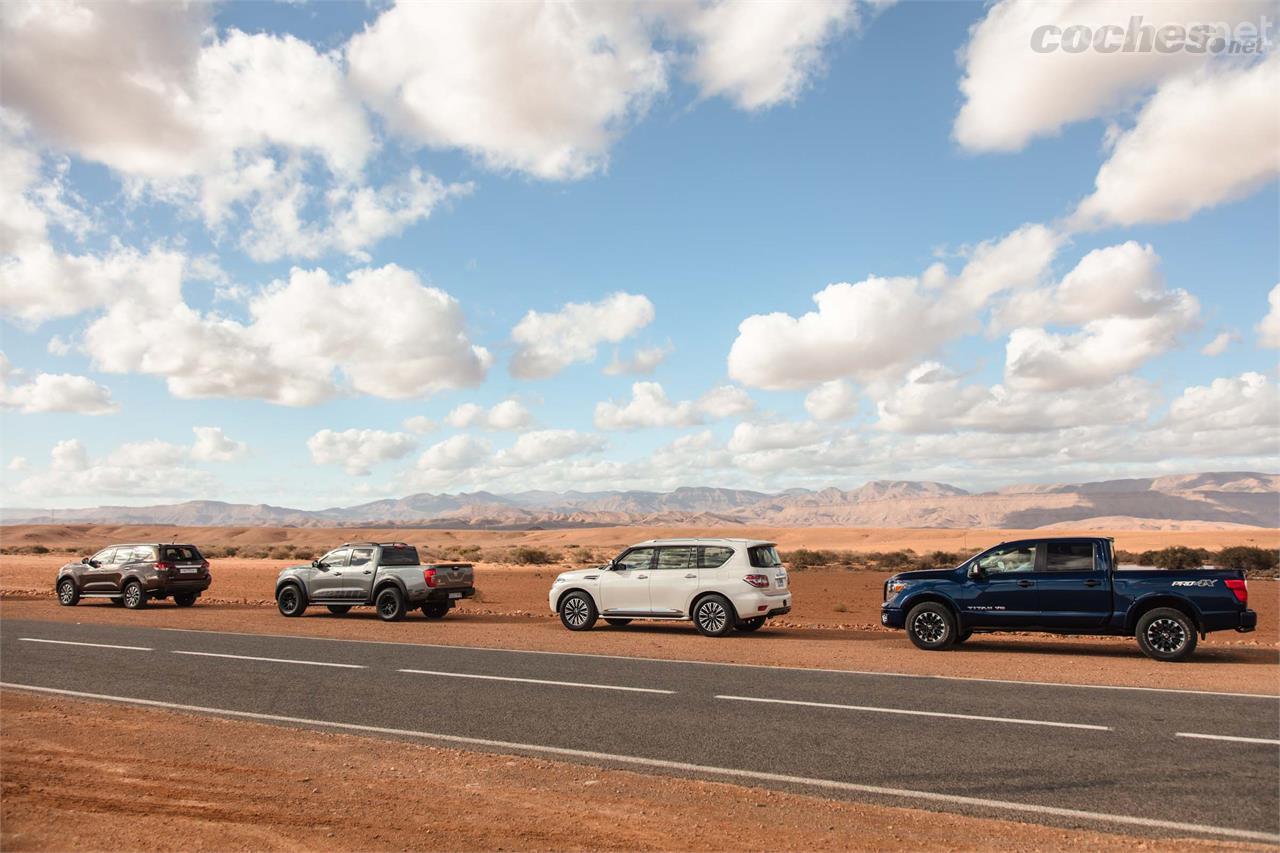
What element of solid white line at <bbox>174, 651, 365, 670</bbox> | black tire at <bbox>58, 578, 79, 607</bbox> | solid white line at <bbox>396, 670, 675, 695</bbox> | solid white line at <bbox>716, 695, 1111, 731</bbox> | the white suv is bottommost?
solid white line at <bbox>174, 651, 365, 670</bbox>

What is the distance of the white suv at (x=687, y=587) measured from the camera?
54.0 ft

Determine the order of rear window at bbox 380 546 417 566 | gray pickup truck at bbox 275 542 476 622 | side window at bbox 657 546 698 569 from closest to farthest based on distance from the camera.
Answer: side window at bbox 657 546 698 569
gray pickup truck at bbox 275 542 476 622
rear window at bbox 380 546 417 566

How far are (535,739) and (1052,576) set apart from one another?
970 centimetres

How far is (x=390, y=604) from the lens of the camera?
A: 2067cm

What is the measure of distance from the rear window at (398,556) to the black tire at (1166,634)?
15721 millimetres

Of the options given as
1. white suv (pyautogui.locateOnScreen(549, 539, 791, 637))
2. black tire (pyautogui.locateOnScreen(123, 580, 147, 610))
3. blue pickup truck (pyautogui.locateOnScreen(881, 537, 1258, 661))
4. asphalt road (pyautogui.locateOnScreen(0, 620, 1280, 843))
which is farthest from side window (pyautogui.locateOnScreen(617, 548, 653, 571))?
black tire (pyautogui.locateOnScreen(123, 580, 147, 610))

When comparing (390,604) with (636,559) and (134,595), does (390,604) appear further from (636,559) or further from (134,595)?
(134,595)

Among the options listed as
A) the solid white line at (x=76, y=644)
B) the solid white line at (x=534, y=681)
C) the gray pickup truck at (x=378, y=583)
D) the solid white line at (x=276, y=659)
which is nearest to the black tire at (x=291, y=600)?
the gray pickup truck at (x=378, y=583)

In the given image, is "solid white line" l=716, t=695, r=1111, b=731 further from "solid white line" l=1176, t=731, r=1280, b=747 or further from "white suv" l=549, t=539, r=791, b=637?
"white suv" l=549, t=539, r=791, b=637

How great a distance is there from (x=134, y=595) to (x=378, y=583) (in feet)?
28.6

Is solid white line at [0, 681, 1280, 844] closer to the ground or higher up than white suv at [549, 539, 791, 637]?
closer to the ground

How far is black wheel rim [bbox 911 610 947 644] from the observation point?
48.9 feet

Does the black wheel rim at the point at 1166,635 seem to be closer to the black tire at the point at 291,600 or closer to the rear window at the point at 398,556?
the rear window at the point at 398,556

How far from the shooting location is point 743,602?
1636 cm
